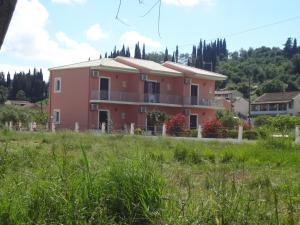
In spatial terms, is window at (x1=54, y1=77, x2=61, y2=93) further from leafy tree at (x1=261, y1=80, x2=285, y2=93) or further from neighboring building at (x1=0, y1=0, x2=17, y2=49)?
leafy tree at (x1=261, y1=80, x2=285, y2=93)

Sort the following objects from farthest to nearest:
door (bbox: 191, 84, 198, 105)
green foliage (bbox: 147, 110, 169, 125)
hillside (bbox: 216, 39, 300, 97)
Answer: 1. hillside (bbox: 216, 39, 300, 97)
2. door (bbox: 191, 84, 198, 105)
3. green foliage (bbox: 147, 110, 169, 125)

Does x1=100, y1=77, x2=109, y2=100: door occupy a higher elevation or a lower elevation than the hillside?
lower

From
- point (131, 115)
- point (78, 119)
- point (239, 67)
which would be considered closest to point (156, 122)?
point (131, 115)

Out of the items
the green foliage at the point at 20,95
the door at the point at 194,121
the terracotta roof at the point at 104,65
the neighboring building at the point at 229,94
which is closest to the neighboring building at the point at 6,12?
the terracotta roof at the point at 104,65

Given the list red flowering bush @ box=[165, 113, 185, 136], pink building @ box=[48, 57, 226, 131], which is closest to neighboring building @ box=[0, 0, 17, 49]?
red flowering bush @ box=[165, 113, 185, 136]

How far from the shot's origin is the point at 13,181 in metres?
5.21

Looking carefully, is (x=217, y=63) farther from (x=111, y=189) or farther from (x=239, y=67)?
(x=111, y=189)

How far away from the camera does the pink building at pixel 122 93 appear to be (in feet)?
145

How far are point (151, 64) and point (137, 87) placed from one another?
5.18 meters

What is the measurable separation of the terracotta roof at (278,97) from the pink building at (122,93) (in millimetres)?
47357

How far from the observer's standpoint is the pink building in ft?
145

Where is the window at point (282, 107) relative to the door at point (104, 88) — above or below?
above

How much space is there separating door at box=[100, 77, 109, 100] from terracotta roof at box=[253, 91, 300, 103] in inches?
2227

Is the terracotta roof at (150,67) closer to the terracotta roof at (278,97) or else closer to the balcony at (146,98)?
the balcony at (146,98)
